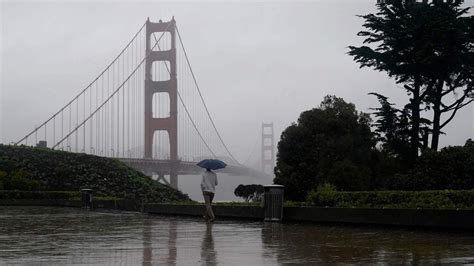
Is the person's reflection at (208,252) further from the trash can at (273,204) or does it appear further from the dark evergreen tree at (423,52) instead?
the dark evergreen tree at (423,52)

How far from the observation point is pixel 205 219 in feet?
51.2

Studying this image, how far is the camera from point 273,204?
14398 millimetres

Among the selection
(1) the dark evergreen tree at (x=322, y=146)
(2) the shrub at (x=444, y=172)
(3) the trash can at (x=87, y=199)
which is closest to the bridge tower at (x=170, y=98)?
(1) the dark evergreen tree at (x=322, y=146)

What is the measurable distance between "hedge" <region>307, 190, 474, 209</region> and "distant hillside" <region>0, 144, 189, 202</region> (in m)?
27.3

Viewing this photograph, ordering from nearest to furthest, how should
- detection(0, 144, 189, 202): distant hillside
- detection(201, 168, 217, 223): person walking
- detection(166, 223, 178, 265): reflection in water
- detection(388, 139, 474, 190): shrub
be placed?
detection(166, 223, 178, 265): reflection in water
detection(201, 168, 217, 223): person walking
detection(388, 139, 474, 190): shrub
detection(0, 144, 189, 202): distant hillside

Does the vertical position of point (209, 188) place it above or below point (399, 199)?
above

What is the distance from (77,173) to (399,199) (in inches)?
1435

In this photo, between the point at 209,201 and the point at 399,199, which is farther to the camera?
the point at 209,201

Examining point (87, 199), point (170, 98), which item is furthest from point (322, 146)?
point (170, 98)

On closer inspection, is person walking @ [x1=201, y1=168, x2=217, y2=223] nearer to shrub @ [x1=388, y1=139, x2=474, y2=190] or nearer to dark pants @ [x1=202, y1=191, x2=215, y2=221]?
dark pants @ [x1=202, y1=191, x2=215, y2=221]

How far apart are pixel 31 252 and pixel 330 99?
30.1m

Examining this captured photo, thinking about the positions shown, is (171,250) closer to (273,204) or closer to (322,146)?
(273,204)

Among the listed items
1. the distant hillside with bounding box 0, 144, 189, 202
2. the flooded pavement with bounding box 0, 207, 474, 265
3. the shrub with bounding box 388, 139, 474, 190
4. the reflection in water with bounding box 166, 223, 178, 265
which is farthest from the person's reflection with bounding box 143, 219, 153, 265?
the distant hillside with bounding box 0, 144, 189, 202

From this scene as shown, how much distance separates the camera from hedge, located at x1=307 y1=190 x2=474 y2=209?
40.2ft
